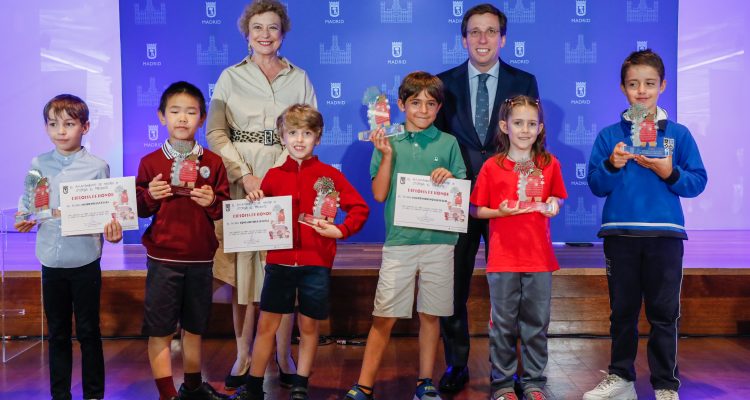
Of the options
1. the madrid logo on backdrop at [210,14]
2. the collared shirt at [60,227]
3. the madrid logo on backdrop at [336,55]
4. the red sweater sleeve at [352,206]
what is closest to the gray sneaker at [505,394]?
the red sweater sleeve at [352,206]

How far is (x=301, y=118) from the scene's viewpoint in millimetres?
3244

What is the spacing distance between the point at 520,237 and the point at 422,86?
0.82 meters

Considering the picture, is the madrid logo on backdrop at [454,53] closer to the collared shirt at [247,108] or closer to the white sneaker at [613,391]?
the collared shirt at [247,108]

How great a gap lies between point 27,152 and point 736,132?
6953 mm

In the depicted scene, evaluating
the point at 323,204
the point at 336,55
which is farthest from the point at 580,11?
the point at 323,204

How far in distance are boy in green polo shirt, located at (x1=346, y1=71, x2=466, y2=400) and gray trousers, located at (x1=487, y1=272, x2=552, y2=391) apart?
9.3 inches

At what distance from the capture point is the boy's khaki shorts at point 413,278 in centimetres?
333

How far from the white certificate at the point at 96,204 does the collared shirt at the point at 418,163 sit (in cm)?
110

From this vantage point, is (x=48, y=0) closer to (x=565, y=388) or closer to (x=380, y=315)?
(x=380, y=315)

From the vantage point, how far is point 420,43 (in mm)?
6707

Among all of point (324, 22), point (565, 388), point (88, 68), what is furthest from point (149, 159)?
point (88, 68)

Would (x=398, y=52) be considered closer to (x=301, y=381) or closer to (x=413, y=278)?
(x=413, y=278)

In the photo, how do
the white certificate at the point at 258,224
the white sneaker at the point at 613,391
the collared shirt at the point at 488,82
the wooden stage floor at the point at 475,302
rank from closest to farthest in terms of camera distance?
1. the white certificate at the point at 258,224
2. the white sneaker at the point at 613,391
3. the collared shirt at the point at 488,82
4. the wooden stage floor at the point at 475,302

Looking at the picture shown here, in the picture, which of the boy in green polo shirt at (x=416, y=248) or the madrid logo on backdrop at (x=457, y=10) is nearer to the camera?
the boy in green polo shirt at (x=416, y=248)
